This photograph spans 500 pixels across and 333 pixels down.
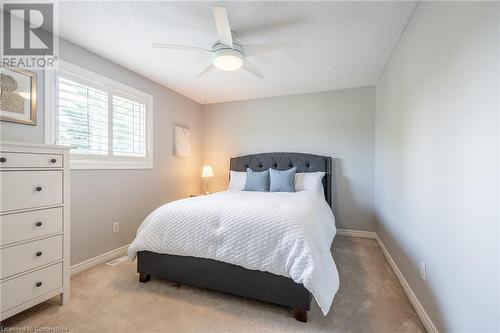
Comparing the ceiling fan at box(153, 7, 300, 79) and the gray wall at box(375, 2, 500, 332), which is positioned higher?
the ceiling fan at box(153, 7, 300, 79)

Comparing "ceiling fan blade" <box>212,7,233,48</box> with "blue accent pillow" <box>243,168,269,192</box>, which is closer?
"ceiling fan blade" <box>212,7,233,48</box>

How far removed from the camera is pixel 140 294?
1.85 m

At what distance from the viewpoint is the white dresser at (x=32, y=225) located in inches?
55.4

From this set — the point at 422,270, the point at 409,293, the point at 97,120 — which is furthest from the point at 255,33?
the point at 409,293

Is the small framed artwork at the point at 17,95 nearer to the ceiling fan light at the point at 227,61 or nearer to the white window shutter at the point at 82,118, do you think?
the white window shutter at the point at 82,118

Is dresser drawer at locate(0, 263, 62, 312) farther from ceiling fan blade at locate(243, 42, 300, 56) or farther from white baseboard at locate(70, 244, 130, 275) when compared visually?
ceiling fan blade at locate(243, 42, 300, 56)

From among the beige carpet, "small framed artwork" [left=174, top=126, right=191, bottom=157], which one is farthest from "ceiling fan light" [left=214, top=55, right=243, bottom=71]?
the beige carpet

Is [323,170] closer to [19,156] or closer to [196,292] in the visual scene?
[196,292]

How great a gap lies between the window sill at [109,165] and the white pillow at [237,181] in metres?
1.24

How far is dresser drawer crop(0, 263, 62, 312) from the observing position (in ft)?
4.62

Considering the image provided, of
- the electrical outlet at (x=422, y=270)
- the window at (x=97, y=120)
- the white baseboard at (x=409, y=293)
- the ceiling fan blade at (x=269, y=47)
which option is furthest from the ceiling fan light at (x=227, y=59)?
the white baseboard at (x=409, y=293)

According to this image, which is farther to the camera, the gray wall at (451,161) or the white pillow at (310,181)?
the white pillow at (310,181)

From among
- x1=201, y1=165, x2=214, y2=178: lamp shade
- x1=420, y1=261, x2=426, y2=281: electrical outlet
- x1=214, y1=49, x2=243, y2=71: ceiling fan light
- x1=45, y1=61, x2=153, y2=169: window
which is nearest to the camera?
x1=420, y1=261, x2=426, y2=281: electrical outlet

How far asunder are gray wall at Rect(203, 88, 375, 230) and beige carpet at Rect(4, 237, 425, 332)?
5.01 feet
